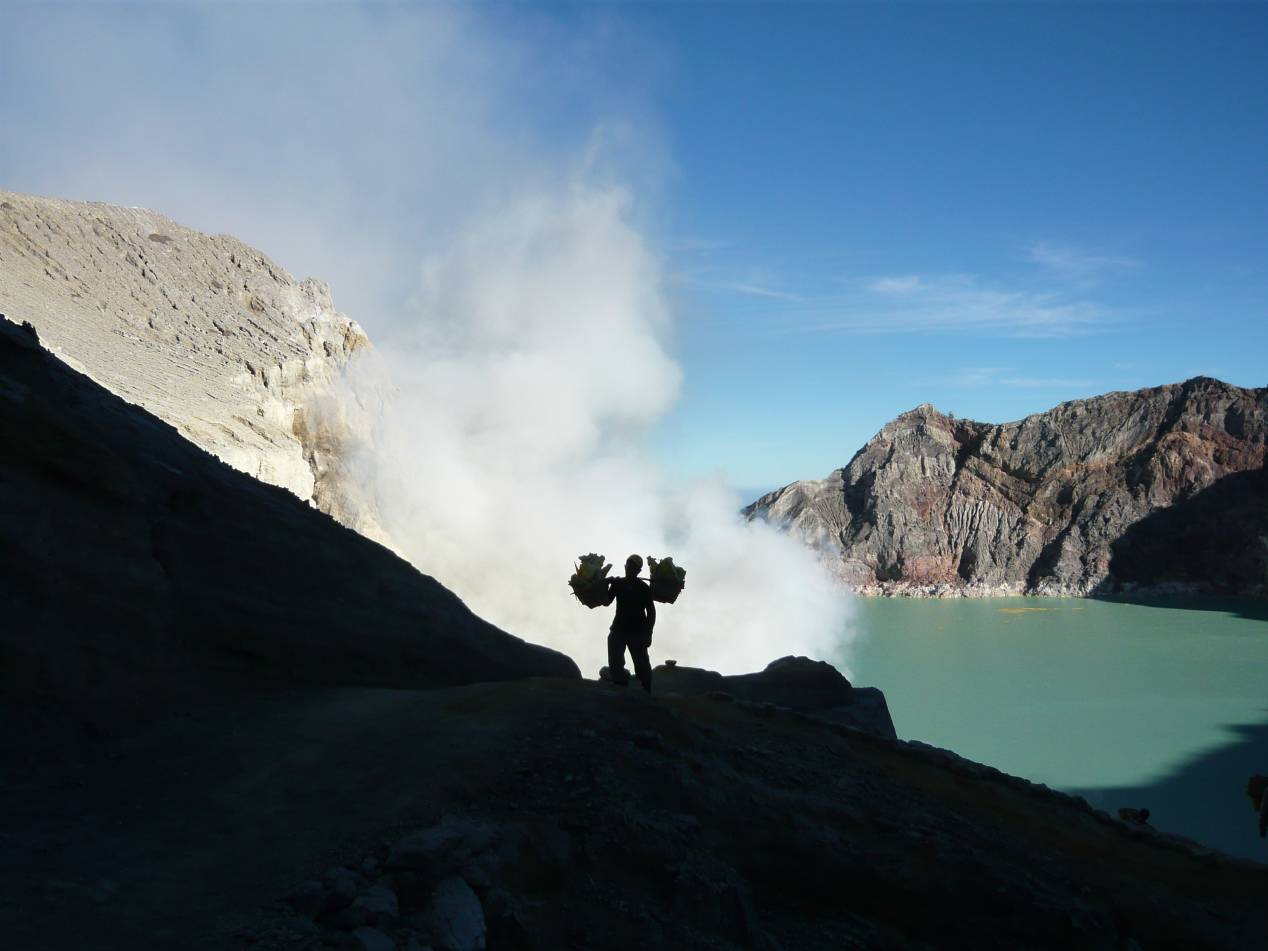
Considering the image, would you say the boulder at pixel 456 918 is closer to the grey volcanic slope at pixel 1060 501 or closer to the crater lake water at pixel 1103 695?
the crater lake water at pixel 1103 695

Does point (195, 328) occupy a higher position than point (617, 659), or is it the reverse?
point (195, 328)

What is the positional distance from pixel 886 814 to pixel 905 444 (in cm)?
6042

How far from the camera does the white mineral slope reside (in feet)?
82.6

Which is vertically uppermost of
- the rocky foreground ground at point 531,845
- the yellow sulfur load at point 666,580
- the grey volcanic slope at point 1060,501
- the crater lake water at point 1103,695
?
the grey volcanic slope at point 1060,501

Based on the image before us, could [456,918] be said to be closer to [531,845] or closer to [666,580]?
[531,845]

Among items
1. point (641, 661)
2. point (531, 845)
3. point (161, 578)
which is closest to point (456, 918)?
point (531, 845)

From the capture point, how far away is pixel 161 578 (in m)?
6.44

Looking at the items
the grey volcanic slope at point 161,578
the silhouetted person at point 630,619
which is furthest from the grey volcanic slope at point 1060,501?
the grey volcanic slope at point 161,578

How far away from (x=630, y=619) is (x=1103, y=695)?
102 ft

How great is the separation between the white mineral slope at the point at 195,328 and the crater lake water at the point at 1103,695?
2349cm

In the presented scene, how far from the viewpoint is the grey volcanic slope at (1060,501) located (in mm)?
53531

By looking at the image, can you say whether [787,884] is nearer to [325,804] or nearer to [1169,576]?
[325,804]

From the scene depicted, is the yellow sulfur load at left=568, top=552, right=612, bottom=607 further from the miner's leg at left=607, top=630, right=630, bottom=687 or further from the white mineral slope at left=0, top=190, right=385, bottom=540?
the white mineral slope at left=0, top=190, right=385, bottom=540

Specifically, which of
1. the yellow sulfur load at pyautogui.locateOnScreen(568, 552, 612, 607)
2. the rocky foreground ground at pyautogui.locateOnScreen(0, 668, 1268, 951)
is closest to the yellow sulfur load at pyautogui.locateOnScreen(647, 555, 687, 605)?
the yellow sulfur load at pyautogui.locateOnScreen(568, 552, 612, 607)
